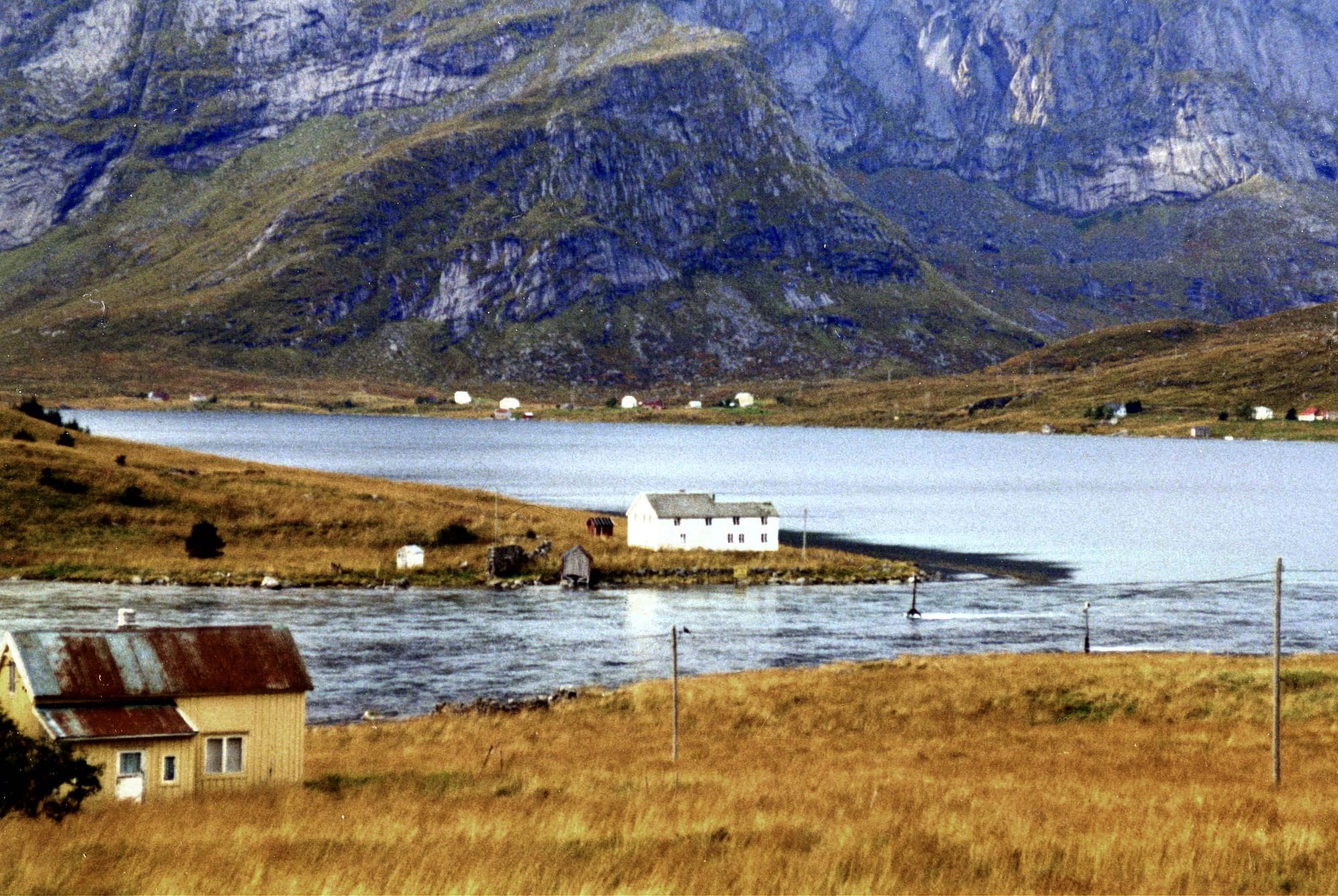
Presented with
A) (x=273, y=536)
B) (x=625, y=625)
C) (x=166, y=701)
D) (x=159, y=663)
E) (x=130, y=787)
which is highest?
(x=273, y=536)

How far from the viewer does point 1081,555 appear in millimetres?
128250

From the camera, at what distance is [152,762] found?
112 feet

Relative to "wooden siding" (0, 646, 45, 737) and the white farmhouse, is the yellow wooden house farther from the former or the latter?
the white farmhouse

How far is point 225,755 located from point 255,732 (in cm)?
90

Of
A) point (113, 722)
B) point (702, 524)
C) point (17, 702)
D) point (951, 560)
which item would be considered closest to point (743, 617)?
point (702, 524)

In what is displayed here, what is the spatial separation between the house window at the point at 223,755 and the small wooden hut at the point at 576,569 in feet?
205

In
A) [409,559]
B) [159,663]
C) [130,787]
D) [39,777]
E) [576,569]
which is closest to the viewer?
[39,777]

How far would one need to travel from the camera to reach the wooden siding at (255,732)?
A: 35.5m

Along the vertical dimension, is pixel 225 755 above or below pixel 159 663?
below

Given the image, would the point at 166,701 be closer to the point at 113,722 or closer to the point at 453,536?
the point at 113,722

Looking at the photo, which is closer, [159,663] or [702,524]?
[159,663]

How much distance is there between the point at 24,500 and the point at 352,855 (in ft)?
297

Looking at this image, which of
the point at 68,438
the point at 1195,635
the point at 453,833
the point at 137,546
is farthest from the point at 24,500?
the point at 453,833

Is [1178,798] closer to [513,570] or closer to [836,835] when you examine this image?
[836,835]
